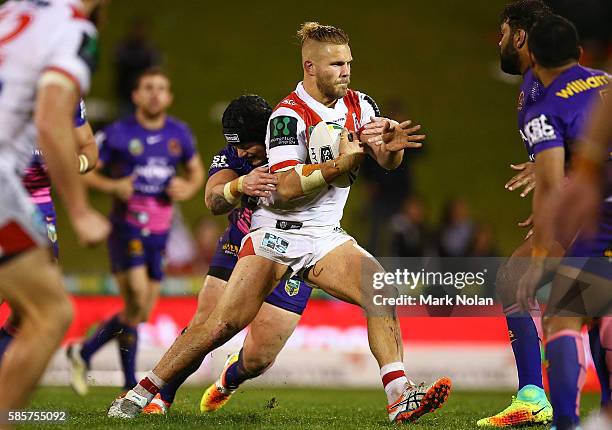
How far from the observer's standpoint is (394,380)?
6.31 metres

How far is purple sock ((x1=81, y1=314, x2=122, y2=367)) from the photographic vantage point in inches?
376

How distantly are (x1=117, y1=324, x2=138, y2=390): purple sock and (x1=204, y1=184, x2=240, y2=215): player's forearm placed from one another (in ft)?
8.76

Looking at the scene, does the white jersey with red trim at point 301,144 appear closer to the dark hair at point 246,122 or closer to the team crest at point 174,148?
the dark hair at point 246,122

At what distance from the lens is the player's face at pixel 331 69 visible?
262 inches

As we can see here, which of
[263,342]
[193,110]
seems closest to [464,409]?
[263,342]

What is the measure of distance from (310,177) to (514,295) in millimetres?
1620

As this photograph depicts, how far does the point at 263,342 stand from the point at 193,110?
16.3 meters

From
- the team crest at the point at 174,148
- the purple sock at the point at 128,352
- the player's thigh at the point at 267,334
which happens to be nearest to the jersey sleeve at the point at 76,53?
the player's thigh at the point at 267,334

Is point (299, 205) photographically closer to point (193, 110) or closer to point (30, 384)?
point (30, 384)

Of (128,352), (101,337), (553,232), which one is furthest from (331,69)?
(101,337)

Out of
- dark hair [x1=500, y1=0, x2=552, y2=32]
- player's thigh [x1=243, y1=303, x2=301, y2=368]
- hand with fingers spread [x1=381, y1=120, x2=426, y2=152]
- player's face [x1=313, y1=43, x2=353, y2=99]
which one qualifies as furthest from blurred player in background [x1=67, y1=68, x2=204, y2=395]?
dark hair [x1=500, y1=0, x2=552, y2=32]

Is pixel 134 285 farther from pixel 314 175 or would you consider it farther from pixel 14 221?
pixel 14 221

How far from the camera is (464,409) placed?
8.13m

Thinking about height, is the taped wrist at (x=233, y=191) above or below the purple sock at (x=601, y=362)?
above
